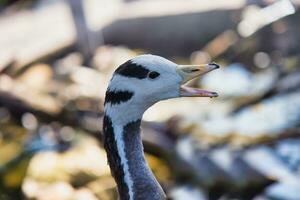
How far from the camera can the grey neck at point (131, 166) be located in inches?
125

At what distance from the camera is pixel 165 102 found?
248 inches

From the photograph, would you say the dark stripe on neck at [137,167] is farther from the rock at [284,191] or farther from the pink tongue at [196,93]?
the rock at [284,191]

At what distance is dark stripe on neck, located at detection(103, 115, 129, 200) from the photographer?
3.15 meters

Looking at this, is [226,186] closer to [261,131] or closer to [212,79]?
[261,131]

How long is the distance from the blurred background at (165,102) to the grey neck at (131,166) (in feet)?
5.22

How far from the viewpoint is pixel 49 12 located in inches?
337


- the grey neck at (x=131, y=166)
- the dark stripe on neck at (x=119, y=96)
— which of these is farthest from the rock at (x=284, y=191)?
the dark stripe on neck at (x=119, y=96)

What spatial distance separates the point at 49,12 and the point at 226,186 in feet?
13.5

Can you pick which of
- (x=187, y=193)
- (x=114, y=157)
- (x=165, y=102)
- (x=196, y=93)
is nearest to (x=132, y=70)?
(x=196, y=93)

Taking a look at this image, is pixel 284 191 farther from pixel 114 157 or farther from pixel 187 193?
pixel 114 157

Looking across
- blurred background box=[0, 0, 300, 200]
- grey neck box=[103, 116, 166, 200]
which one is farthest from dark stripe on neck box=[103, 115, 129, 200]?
blurred background box=[0, 0, 300, 200]

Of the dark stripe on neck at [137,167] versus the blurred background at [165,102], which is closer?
the dark stripe on neck at [137,167]

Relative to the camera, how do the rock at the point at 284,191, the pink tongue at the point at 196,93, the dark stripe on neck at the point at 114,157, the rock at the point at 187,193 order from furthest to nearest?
1. the rock at the point at 187,193
2. the rock at the point at 284,191
3. the dark stripe on neck at the point at 114,157
4. the pink tongue at the point at 196,93

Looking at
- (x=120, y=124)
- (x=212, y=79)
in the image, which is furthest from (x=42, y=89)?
(x=120, y=124)
